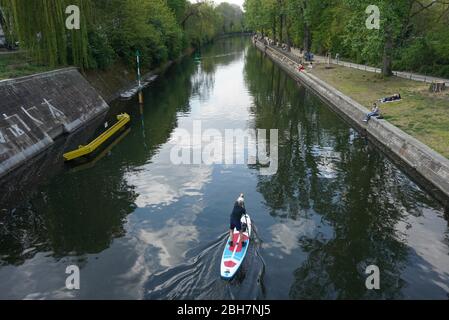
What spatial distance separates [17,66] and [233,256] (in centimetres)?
3038

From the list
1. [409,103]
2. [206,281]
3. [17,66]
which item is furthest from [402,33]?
[206,281]

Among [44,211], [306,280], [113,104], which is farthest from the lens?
Answer: [113,104]

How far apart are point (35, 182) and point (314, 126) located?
72.7 ft

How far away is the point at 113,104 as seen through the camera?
42344mm

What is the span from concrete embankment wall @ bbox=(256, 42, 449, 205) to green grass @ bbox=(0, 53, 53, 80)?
27847 mm

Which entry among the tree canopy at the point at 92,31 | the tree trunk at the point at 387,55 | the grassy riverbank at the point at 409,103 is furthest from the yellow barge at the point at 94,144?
the tree trunk at the point at 387,55

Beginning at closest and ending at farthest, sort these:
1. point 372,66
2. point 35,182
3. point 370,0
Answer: point 35,182 < point 370,0 < point 372,66

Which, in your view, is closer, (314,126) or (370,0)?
(314,126)

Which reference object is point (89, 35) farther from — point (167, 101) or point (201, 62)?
point (201, 62)

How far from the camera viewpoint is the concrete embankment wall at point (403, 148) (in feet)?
62.5

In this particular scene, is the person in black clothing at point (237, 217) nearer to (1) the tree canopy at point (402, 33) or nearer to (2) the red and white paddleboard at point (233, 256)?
(2) the red and white paddleboard at point (233, 256)

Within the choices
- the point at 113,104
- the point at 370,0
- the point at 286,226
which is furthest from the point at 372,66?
the point at 286,226

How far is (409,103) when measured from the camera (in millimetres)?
31703

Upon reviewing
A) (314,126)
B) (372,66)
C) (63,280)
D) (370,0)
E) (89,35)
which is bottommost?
(63,280)
